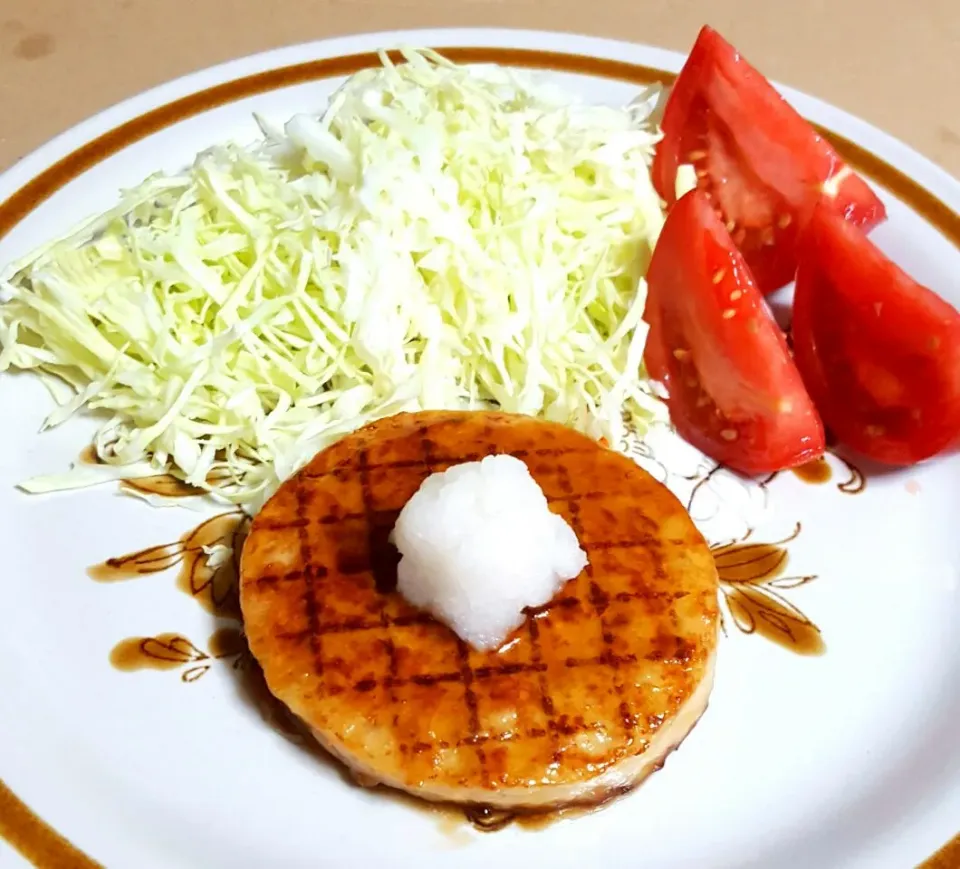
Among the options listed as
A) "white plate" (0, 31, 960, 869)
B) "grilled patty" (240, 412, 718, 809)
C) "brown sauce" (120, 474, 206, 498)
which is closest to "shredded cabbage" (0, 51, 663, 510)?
"brown sauce" (120, 474, 206, 498)

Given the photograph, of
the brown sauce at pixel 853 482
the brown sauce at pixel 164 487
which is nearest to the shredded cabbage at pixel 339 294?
the brown sauce at pixel 164 487

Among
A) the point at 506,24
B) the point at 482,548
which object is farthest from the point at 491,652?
the point at 506,24

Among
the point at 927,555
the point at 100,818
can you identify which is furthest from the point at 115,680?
the point at 927,555

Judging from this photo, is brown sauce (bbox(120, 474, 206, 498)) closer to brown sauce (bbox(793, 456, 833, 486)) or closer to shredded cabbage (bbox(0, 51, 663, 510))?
shredded cabbage (bbox(0, 51, 663, 510))

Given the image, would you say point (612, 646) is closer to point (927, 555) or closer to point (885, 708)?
point (885, 708)

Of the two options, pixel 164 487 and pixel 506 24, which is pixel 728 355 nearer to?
pixel 164 487

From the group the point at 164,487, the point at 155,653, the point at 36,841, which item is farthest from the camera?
the point at 164,487
